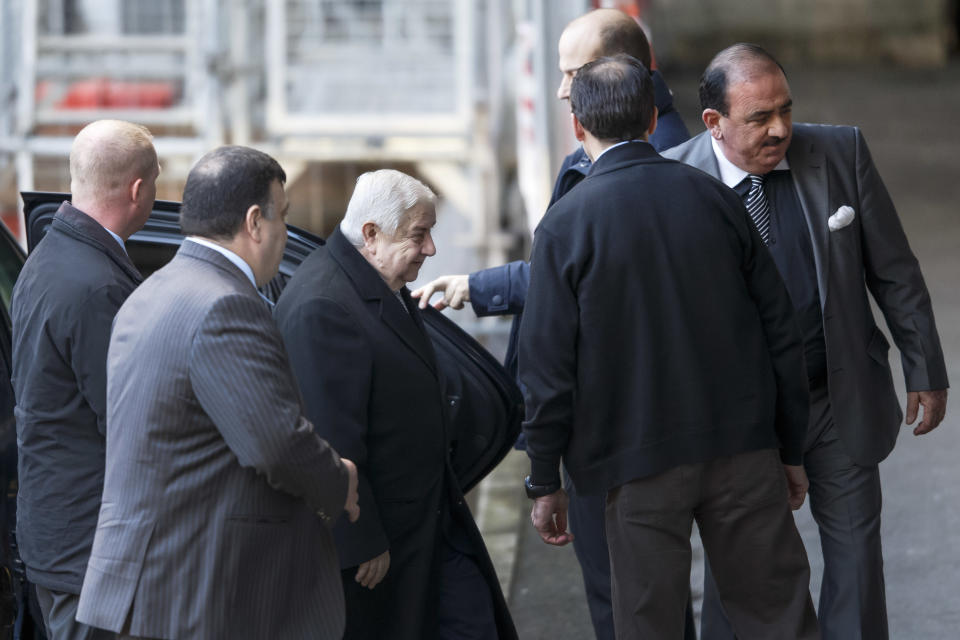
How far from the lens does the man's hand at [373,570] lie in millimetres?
3391

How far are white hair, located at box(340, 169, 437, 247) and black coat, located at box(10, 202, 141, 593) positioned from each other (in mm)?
545

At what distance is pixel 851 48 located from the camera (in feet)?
83.4

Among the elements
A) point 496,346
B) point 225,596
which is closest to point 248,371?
point 225,596

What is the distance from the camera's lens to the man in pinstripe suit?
9.04 ft

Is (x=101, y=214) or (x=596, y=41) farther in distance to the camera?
(x=596, y=41)

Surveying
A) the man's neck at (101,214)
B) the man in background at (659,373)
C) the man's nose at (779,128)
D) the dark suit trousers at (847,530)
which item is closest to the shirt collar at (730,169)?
the man's nose at (779,128)

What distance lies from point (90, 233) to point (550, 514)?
1284 mm

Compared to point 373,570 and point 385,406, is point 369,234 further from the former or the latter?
point 373,570

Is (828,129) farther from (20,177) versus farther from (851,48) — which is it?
(851,48)

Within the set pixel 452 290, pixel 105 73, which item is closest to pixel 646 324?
pixel 452 290

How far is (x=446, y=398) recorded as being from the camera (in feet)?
11.8

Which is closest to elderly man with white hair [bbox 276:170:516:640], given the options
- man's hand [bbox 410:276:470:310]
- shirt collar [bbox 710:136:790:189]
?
man's hand [bbox 410:276:470:310]

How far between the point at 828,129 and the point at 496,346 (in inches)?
188

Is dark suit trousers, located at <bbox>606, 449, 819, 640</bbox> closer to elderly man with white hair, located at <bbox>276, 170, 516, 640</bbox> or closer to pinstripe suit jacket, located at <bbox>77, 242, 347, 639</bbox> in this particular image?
elderly man with white hair, located at <bbox>276, 170, 516, 640</bbox>
